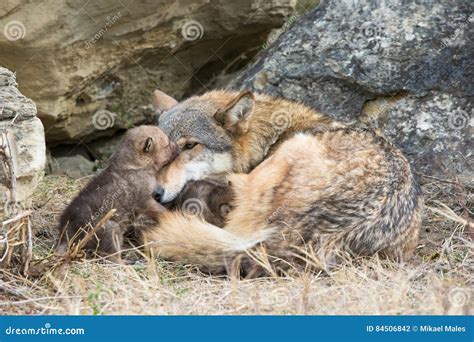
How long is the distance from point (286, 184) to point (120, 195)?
4.33 feet

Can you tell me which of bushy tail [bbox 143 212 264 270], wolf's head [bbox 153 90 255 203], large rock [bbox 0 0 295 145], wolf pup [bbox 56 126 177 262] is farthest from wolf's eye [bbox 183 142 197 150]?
large rock [bbox 0 0 295 145]

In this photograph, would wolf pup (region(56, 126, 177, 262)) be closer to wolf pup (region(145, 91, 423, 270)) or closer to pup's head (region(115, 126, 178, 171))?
pup's head (region(115, 126, 178, 171))

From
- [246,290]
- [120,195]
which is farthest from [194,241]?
[120,195]

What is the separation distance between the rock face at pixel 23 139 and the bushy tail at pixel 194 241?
3.22 feet

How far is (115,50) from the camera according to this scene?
870cm

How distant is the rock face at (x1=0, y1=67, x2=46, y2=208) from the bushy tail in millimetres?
980

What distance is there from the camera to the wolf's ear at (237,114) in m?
7.18

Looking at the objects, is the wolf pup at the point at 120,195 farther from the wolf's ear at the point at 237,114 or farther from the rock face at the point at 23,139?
the wolf's ear at the point at 237,114

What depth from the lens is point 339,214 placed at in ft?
20.1

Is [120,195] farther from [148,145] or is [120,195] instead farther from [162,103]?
[162,103]

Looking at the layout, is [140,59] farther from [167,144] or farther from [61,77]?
[167,144]

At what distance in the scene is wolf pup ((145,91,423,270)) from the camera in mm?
6102

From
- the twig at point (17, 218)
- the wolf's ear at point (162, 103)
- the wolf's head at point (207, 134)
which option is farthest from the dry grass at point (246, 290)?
the wolf's ear at point (162, 103)

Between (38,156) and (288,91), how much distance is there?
298 cm
